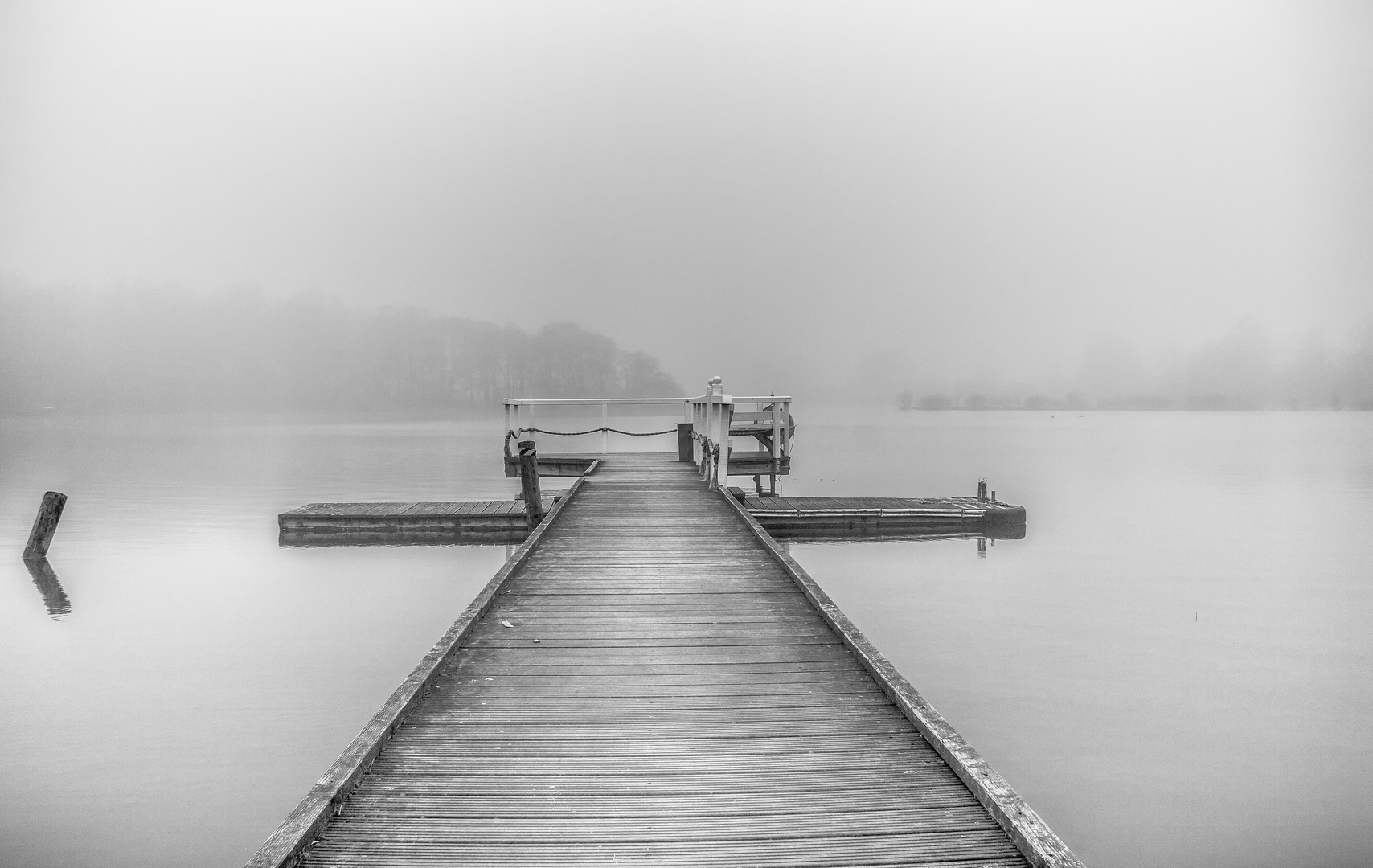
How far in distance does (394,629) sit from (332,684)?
189 cm

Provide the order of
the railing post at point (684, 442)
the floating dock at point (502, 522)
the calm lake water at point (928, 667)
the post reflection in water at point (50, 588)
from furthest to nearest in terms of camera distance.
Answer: the railing post at point (684, 442) → the floating dock at point (502, 522) → the post reflection in water at point (50, 588) → the calm lake water at point (928, 667)

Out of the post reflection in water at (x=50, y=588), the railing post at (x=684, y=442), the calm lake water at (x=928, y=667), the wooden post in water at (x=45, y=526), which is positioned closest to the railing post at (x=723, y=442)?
the calm lake water at (x=928, y=667)

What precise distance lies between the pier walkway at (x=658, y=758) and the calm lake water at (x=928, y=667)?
7.43ft

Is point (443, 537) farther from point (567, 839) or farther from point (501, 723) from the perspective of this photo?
point (567, 839)

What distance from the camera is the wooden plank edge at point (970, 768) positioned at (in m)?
2.52

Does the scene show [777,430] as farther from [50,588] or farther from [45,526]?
[45,526]

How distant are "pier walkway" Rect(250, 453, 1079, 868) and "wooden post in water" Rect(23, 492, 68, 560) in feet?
41.5

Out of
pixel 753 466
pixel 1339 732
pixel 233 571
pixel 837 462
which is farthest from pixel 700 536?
pixel 837 462

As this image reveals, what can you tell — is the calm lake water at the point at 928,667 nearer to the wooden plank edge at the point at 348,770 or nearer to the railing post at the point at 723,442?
the wooden plank edge at the point at 348,770

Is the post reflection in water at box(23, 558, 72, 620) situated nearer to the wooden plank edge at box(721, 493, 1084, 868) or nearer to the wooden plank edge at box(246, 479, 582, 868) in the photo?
the wooden plank edge at box(246, 479, 582, 868)

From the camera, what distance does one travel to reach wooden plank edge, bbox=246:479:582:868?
2.49m

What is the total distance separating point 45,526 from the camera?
14102 mm

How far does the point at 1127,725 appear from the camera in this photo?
6.80 m

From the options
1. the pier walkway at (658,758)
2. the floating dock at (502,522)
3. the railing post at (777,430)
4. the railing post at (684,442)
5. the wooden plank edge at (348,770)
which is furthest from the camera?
the railing post at (684,442)
